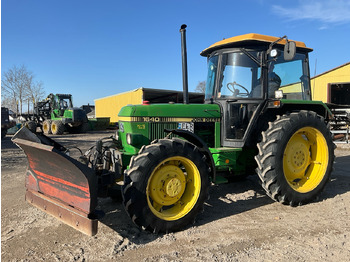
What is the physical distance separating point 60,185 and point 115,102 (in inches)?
1035

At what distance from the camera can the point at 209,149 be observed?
392cm

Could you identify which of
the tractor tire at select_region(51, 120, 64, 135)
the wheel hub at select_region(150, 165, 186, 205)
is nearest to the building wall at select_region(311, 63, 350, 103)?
the wheel hub at select_region(150, 165, 186, 205)

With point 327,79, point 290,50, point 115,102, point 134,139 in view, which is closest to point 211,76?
point 290,50

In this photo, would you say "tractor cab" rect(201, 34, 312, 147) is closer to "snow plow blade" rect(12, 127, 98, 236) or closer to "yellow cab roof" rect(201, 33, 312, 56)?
"yellow cab roof" rect(201, 33, 312, 56)

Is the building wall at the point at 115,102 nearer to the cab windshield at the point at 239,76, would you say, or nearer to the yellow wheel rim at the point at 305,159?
the cab windshield at the point at 239,76

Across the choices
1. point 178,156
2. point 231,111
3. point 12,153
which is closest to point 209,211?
point 178,156

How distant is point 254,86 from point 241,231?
222 centimetres

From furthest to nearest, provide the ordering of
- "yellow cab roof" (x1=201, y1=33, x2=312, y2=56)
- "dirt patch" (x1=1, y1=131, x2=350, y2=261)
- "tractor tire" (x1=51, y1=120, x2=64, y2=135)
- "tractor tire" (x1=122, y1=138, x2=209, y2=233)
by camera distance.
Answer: "tractor tire" (x1=51, y1=120, x2=64, y2=135), "yellow cab roof" (x1=201, y1=33, x2=312, y2=56), "tractor tire" (x1=122, y1=138, x2=209, y2=233), "dirt patch" (x1=1, y1=131, x2=350, y2=261)

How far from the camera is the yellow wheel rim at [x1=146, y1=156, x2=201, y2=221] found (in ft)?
10.9

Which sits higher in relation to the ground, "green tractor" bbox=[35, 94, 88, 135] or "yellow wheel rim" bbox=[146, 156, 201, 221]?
"green tractor" bbox=[35, 94, 88, 135]

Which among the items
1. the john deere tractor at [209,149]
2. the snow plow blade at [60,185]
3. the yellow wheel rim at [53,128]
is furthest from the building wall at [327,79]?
the snow plow blade at [60,185]

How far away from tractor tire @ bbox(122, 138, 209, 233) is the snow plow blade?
43cm

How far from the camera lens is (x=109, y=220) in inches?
145

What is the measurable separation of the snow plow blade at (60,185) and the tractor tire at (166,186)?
43 cm
